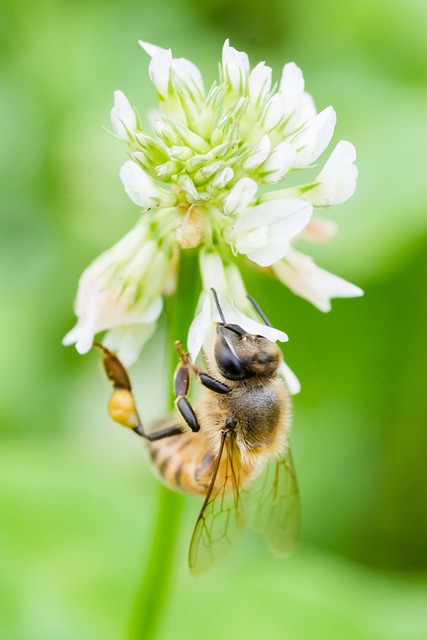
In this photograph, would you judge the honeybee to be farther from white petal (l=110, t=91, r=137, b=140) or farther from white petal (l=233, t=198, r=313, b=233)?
white petal (l=110, t=91, r=137, b=140)

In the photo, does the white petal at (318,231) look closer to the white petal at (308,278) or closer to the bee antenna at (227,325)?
the white petal at (308,278)

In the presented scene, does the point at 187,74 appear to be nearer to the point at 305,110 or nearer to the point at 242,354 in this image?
the point at 305,110

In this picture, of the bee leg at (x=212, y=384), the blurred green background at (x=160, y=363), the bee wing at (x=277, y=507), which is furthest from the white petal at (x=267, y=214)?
the blurred green background at (x=160, y=363)

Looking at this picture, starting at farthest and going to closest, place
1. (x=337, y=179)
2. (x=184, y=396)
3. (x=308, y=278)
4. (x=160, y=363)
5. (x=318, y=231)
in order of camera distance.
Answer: (x=160, y=363)
(x=318, y=231)
(x=308, y=278)
(x=184, y=396)
(x=337, y=179)

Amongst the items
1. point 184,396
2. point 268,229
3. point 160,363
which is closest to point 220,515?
point 184,396

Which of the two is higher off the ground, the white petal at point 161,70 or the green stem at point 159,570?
the white petal at point 161,70

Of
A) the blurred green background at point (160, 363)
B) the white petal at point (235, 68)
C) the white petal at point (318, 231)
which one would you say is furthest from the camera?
the blurred green background at point (160, 363)
